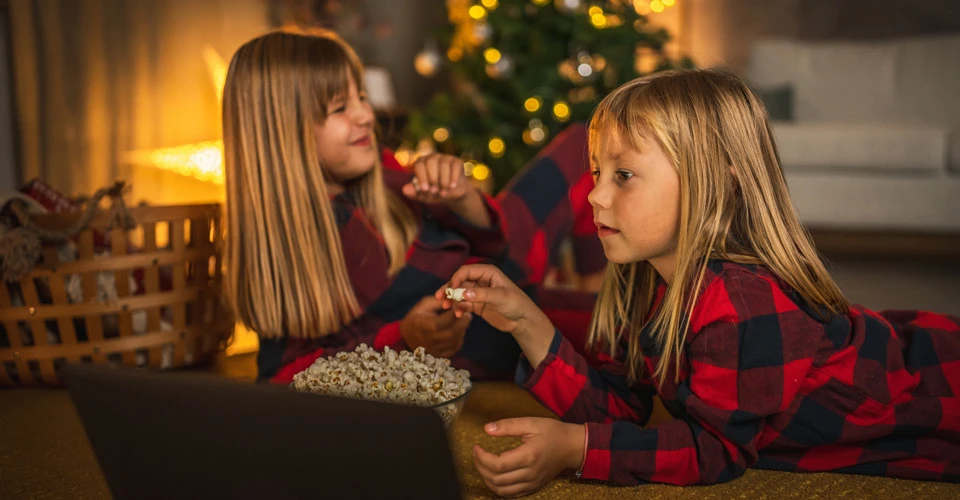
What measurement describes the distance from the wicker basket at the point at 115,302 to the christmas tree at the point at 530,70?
1.32m

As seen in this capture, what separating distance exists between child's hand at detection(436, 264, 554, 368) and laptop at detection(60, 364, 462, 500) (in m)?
0.38

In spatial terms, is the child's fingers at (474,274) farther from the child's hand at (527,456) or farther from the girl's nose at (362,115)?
the girl's nose at (362,115)

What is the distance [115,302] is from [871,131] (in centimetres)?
242

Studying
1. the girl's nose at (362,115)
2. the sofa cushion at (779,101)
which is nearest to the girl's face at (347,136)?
the girl's nose at (362,115)

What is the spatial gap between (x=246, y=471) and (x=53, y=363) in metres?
0.90

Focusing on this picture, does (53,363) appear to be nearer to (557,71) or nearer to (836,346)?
(836,346)

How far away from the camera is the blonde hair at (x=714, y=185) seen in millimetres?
953

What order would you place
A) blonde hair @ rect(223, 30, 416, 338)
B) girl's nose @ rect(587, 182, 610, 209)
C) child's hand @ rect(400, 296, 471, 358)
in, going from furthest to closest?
blonde hair @ rect(223, 30, 416, 338) → child's hand @ rect(400, 296, 471, 358) → girl's nose @ rect(587, 182, 610, 209)

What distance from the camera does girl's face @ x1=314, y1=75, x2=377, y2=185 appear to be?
137 cm

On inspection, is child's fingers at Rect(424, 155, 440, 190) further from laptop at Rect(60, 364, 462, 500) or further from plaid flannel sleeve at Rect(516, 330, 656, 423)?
laptop at Rect(60, 364, 462, 500)

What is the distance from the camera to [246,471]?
680 millimetres

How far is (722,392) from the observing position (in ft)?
3.02

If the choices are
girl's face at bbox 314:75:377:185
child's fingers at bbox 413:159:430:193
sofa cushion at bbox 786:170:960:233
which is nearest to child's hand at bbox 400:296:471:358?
child's fingers at bbox 413:159:430:193

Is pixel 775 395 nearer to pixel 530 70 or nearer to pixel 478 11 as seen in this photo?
pixel 530 70
